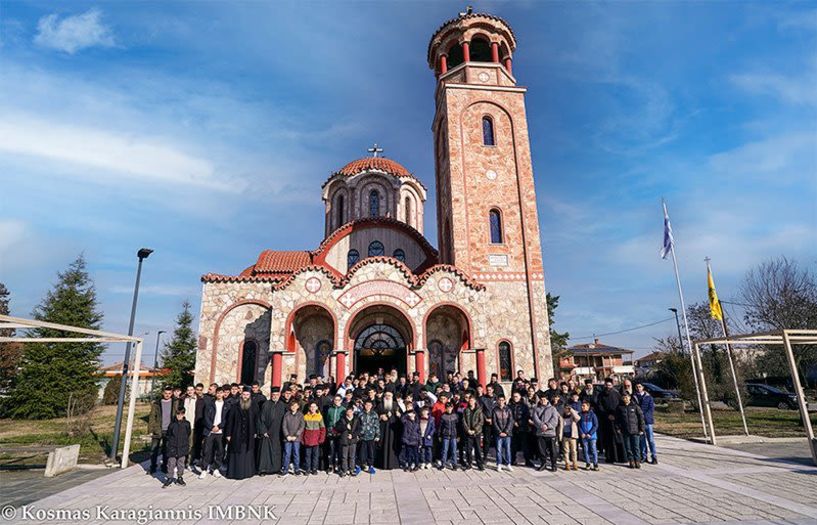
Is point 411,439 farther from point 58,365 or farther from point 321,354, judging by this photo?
point 58,365

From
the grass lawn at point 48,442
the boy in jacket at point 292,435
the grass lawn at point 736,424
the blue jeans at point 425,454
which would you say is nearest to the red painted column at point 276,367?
the grass lawn at point 48,442

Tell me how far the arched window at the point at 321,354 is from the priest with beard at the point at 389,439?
8035 millimetres

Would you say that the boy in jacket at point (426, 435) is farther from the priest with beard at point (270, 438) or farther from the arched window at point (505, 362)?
the arched window at point (505, 362)

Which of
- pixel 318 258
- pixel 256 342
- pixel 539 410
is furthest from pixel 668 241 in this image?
pixel 256 342

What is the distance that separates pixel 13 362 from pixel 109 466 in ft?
71.5

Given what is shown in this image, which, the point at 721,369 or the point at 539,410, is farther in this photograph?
the point at 721,369

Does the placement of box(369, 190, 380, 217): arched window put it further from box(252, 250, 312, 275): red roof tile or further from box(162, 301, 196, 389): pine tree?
box(162, 301, 196, 389): pine tree

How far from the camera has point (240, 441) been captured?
27.9 ft

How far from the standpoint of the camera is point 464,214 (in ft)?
62.6

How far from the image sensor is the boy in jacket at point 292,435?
8.70 meters

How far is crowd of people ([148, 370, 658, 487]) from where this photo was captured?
872cm

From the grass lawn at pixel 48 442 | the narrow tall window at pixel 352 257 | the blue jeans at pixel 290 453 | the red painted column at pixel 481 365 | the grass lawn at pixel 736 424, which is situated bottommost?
the grass lawn at pixel 736 424

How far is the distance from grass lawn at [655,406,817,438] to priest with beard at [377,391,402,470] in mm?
9549

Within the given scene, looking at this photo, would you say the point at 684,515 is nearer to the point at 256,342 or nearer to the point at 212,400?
the point at 212,400
